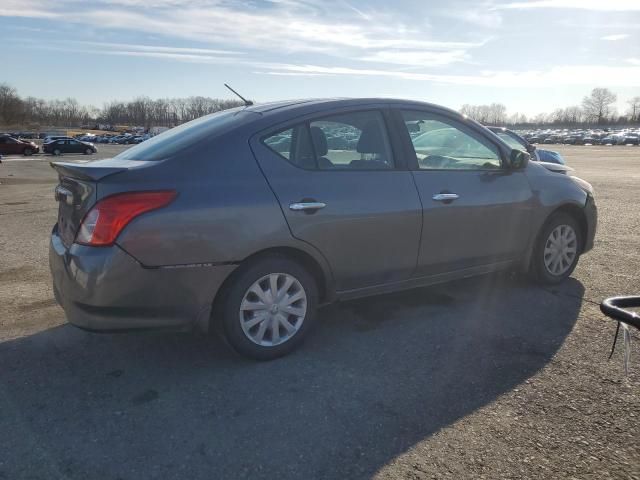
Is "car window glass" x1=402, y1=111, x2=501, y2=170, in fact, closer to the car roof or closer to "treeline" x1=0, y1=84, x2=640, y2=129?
the car roof

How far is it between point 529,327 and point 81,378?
325 cm

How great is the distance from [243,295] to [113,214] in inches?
36.5

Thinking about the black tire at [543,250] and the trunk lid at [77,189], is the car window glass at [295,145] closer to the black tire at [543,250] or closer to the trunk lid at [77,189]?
the trunk lid at [77,189]

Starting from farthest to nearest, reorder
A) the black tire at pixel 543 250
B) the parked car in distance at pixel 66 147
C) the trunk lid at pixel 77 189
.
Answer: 1. the parked car in distance at pixel 66 147
2. the black tire at pixel 543 250
3. the trunk lid at pixel 77 189

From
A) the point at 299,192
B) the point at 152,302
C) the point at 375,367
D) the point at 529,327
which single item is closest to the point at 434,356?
the point at 375,367

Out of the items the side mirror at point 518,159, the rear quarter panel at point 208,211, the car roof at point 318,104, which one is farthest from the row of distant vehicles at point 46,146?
the rear quarter panel at point 208,211

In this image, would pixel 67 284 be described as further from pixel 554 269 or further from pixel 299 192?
pixel 554 269

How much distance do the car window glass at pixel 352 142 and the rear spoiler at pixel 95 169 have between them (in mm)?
1214

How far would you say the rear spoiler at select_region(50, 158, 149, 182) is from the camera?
3.19m

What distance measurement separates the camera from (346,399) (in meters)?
3.14

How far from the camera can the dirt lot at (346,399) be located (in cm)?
257

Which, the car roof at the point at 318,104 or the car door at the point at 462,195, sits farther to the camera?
the car door at the point at 462,195

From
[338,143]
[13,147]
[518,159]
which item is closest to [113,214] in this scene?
[338,143]

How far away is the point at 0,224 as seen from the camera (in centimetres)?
892
